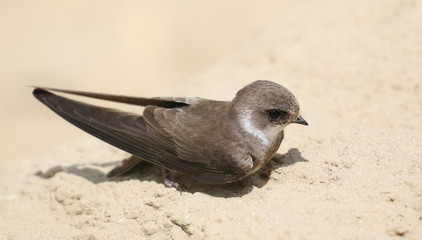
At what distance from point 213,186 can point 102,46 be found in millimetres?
7262

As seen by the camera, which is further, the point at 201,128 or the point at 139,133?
the point at 139,133

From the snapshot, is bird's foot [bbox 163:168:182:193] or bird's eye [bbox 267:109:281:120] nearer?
bird's eye [bbox 267:109:281:120]

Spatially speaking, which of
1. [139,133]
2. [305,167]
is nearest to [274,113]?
[305,167]

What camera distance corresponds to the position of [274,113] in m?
4.22

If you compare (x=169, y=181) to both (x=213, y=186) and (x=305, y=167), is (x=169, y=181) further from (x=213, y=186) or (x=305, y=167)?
(x=305, y=167)

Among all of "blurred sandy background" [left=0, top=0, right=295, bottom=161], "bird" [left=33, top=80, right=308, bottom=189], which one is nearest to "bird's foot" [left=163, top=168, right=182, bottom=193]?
"bird" [left=33, top=80, right=308, bottom=189]

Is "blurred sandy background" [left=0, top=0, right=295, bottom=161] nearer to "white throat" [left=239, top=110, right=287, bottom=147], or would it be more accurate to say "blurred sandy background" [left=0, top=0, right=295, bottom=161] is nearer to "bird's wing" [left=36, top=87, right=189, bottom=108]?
"bird's wing" [left=36, top=87, right=189, bottom=108]

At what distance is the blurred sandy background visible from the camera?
1016 cm

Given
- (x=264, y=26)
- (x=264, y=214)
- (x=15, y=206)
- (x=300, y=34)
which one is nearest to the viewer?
(x=264, y=214)

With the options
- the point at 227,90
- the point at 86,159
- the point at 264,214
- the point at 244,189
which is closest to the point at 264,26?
the point at 227,90

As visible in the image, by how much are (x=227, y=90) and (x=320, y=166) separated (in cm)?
184

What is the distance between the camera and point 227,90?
5.89 m

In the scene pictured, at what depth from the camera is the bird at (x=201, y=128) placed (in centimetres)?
418

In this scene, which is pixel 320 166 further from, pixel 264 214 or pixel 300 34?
pixel 300 34
